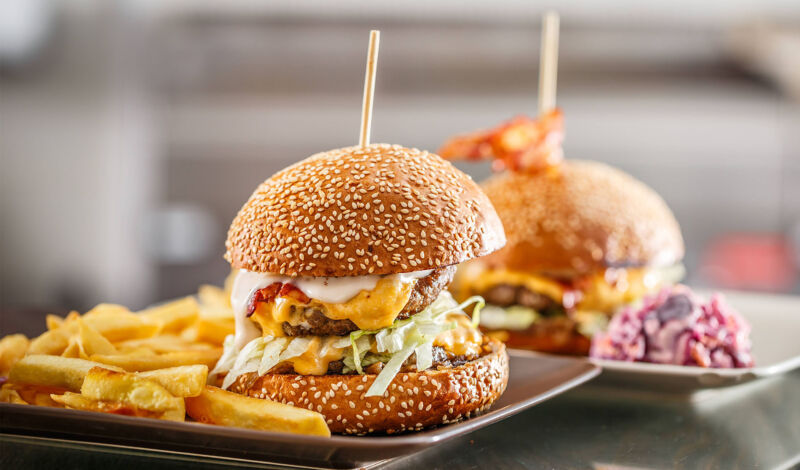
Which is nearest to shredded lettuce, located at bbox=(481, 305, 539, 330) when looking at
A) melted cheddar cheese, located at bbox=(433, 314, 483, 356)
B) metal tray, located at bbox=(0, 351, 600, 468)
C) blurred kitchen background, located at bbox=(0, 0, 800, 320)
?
melted cheddar cheese, located at bbox=(433, 314, 483, 356)

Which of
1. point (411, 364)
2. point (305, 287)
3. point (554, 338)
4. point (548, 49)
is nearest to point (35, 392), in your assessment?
point (305, 287)

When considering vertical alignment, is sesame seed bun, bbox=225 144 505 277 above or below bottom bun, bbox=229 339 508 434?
above

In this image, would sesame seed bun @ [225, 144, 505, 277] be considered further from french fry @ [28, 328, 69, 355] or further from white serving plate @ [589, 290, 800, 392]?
white serving plate @ [589, 290, 800, 392]

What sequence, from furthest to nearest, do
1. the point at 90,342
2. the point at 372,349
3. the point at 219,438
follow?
1. the point at 90,342
2. the point at 372,349
3. the point at 219,438

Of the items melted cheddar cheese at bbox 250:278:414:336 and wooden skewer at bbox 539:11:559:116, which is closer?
melted cheddar cheese at bbox 250:278:414:336

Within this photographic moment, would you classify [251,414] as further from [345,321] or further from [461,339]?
[461,339]

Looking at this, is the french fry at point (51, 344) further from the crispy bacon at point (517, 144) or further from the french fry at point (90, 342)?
the crispy bacon at point (517, 144)
